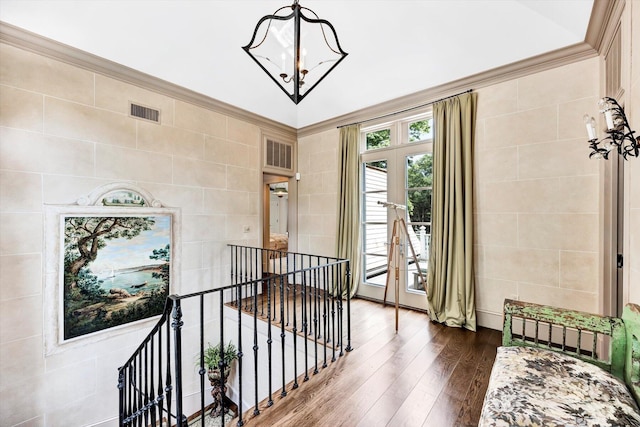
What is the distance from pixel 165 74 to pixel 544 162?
4.52 metres

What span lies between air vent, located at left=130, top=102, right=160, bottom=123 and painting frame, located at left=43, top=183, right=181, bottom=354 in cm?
88

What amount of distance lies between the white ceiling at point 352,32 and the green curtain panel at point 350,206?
37.0 inches

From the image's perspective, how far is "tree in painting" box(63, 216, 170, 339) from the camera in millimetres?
2844

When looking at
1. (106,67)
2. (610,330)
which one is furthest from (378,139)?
(106,67)

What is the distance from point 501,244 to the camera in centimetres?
312

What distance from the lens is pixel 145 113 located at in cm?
342

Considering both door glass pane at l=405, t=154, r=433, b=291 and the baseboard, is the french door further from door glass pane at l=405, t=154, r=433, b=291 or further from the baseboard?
the baseboard

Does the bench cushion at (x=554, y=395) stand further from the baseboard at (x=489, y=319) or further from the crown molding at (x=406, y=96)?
the crown molding at (x=406, y=96)

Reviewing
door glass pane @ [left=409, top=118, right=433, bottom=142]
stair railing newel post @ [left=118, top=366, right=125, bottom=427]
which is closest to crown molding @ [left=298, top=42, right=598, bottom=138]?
door glass pane @ [left=409, top=118, right=433, bottom=142]

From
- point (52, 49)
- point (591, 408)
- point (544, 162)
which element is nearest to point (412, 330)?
point (591, 408)

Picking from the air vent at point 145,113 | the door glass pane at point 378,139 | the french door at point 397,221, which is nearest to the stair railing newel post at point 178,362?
the french door at point 397,221

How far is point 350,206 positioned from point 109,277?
3.26 metres

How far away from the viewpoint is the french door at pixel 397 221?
12.3ft

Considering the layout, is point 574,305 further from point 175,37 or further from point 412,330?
point 175,37
